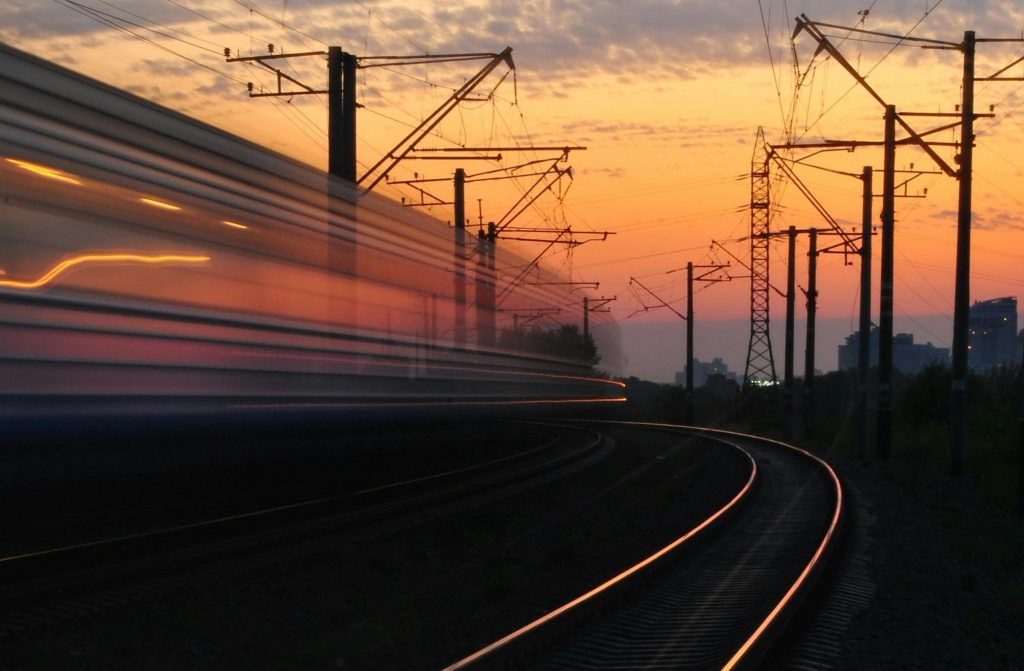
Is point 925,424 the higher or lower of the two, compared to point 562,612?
lower

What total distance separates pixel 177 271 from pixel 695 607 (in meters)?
4.98

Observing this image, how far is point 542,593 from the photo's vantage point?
9.59 m

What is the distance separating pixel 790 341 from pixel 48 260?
145 ft

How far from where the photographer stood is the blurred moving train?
7.88 metres

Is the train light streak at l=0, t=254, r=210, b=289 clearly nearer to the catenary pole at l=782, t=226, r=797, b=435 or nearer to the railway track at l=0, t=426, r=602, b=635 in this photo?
the railway track at l=0, t=426, r=602, b=635

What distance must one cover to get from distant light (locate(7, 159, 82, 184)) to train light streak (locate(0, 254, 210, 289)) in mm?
557

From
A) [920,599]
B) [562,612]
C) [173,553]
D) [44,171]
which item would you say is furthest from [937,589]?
[44,171]

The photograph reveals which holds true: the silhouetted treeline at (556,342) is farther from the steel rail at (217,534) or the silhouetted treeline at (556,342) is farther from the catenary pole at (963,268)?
the catenary pole at (963,268)

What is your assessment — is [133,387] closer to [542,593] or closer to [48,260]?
[48,260]

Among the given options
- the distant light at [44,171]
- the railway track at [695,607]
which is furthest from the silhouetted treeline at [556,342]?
the distant light at [44,171]

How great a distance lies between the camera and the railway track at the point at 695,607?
23.9ft

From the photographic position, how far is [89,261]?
8.41 meters

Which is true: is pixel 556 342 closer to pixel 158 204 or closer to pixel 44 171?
pixel 158 204

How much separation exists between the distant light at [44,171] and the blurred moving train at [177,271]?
0.7 inches
